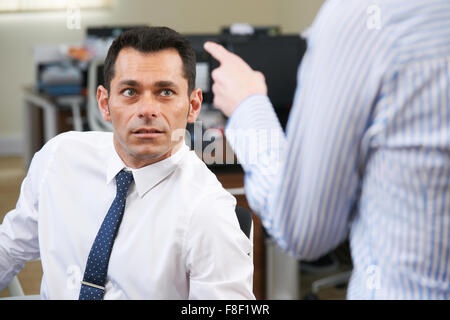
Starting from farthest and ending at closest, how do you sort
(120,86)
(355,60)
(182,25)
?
(182,25)
(120,86)
(355,60)

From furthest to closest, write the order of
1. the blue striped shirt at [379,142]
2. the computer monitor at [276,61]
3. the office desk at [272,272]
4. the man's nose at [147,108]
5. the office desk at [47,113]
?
the office desk at [47,113]
the computer monitor at [276,61]
the office desk at [272,272]
the man's nose at [147,108]
the blue striped shirt at [379,142]

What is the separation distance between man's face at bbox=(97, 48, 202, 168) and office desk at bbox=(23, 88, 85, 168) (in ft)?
7.68

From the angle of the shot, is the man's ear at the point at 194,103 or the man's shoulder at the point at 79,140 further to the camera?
the man's shoulder at the point at 79,140

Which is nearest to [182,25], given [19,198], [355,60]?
[19,198]

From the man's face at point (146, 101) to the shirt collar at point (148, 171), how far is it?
19 millimetres

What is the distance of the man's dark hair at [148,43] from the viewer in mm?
740

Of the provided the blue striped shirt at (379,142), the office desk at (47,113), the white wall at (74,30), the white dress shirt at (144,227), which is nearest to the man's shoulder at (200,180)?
the white dress shirt at (144,227)

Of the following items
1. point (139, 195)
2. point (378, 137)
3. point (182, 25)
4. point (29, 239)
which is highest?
point (182, 25)

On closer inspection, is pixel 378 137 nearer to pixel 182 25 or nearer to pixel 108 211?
pixel 108 211

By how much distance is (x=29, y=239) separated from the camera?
92cm

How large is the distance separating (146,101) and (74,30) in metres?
4.72

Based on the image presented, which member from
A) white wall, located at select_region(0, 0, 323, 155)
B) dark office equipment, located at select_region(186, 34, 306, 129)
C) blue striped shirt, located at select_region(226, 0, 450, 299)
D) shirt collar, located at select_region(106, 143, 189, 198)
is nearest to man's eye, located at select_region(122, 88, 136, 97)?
shirt collar, located at select_region(106, 143, 189, 198)

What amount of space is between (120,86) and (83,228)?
0.20 metres

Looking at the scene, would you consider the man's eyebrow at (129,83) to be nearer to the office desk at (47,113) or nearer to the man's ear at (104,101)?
the man's ear at (104,101)
